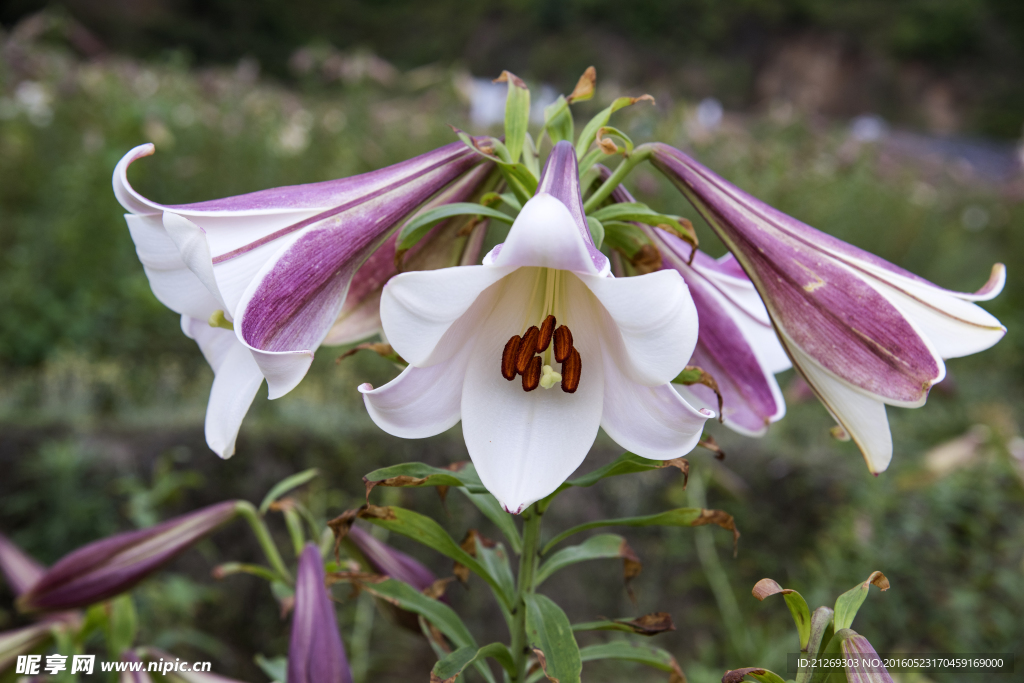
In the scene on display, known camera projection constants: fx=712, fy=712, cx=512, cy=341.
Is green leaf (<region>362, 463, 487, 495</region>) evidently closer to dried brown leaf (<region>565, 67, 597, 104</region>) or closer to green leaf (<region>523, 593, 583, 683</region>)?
green leaf (<region>523, 593, 583, 683</region>)

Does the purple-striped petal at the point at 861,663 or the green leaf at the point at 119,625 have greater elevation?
the purple-striped petal at the point at 861,663

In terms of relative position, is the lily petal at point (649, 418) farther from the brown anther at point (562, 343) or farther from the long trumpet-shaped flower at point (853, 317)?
the long trumpet-shaped flower at point (853, 317)

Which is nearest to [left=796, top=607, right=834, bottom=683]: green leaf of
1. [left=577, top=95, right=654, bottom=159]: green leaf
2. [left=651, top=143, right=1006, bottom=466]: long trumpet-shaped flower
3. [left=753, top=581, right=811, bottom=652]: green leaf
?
[left=753, top=581, right=811, bottom=652]: green leaf

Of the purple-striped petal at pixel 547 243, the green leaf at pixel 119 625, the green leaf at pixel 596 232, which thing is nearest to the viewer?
the purple-striped petal at pixel 547 243

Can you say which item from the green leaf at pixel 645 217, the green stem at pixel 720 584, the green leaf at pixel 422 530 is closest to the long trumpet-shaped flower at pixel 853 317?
the green leaf at pixel 645 217

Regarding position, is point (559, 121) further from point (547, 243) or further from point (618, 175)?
point (547, 243)

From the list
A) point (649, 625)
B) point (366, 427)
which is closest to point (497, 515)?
point (649, 625)

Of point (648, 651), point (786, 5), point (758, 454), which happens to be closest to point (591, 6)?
point (786, 5)
